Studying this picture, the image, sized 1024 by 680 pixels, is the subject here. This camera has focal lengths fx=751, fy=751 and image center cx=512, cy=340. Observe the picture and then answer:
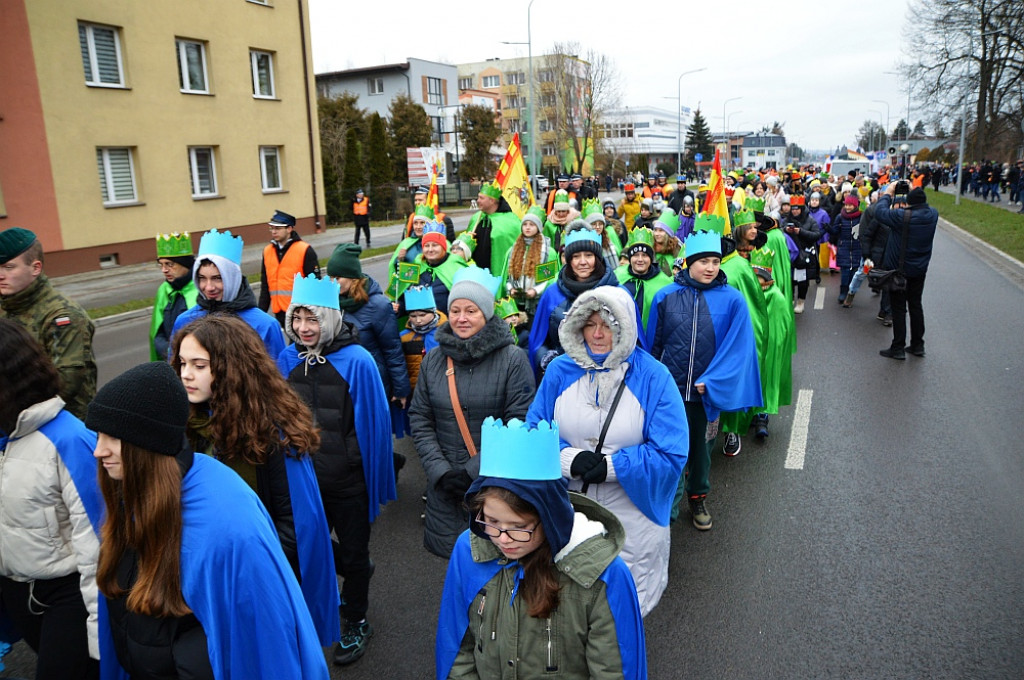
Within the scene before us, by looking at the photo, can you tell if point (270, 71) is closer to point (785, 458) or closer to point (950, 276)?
point (950, 276)

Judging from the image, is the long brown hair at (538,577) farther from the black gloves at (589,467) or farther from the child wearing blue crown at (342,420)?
the child wearing blue crown at (342,420)

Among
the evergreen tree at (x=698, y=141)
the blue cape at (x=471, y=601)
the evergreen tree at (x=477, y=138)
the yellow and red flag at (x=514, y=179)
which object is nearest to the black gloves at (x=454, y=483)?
the blue cape at (x=471, y=601)

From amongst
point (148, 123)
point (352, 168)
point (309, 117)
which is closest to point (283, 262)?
point (148, 123)

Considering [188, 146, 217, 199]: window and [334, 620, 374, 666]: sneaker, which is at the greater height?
[188, 146, 217, 199]: window

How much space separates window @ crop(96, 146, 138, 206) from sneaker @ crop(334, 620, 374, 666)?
19.9 meters

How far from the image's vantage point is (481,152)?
54.2 m

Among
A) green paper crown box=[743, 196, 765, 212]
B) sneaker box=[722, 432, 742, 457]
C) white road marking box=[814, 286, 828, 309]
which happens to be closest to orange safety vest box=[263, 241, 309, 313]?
sneaker box=[722, 432, 742, 457]

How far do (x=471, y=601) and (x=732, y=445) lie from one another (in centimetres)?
492

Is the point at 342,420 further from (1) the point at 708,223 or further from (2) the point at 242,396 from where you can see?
(1) the point at 708,223

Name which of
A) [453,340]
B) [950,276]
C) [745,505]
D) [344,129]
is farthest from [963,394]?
[344,129]

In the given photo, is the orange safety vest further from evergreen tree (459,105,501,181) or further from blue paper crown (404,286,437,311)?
evergreen tree (459,105,501,181)

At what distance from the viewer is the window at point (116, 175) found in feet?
67.4

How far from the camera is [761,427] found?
7145 millimetres

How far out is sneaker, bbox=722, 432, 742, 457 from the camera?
22.3ft
